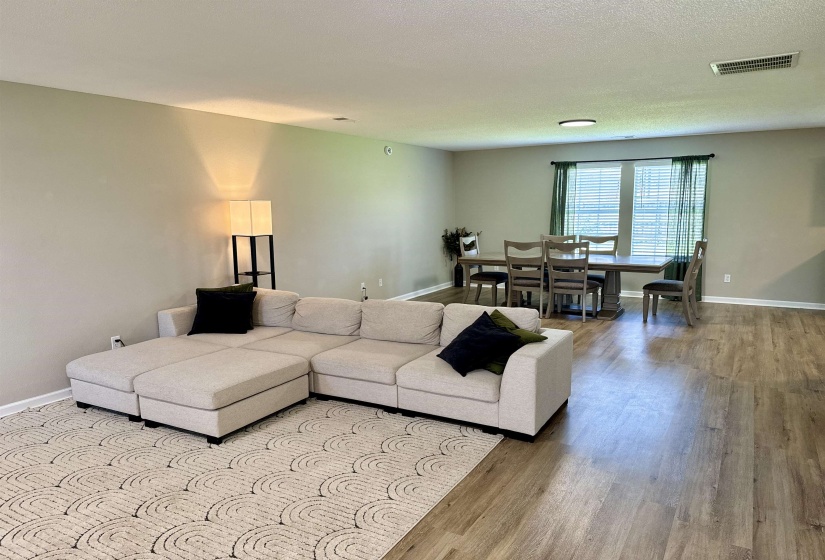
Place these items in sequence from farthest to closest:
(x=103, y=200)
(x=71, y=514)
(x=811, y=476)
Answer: (x=103, y=200), (x=811, y=476), (x=71, y=514)

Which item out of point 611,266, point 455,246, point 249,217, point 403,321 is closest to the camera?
point 403,321

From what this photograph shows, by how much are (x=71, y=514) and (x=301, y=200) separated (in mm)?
4319

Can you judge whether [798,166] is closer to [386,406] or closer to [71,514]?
[386,406]

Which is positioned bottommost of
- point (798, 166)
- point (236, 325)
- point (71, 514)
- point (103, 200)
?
point (71, 514)

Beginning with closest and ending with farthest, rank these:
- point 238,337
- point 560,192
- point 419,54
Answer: point 419,54 → point 238,337 → point 560,192

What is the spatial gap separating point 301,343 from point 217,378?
3.08ft

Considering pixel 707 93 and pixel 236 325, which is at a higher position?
pixel 707 93

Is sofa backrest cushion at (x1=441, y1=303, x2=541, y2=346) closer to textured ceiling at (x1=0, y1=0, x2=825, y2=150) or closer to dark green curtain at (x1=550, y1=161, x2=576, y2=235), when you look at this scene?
textured ceiling at (x1=0, y1=0, x2=825, y2=150)

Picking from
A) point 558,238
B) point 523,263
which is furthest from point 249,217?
point 558,238

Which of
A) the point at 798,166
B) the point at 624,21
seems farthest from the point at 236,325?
the point at 798,166

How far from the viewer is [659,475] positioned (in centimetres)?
289

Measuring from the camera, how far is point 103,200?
4363 millimetres

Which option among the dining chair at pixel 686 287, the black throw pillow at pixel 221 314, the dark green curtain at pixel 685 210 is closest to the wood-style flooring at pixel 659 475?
the dining chair at pixel 686 287

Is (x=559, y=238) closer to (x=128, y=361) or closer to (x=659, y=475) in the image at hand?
(x=659, y=475)
